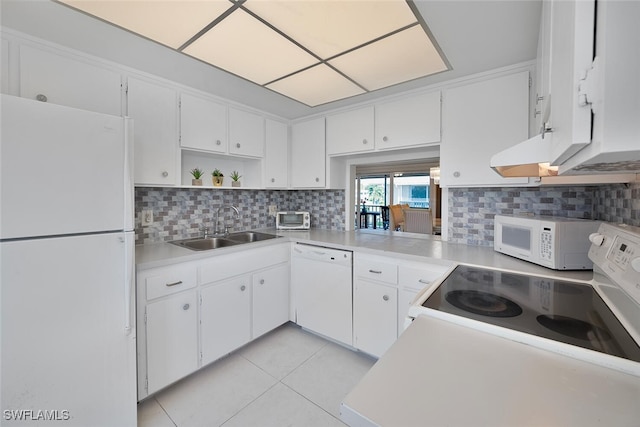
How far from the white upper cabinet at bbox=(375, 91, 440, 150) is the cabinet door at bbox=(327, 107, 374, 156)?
0.09 metres

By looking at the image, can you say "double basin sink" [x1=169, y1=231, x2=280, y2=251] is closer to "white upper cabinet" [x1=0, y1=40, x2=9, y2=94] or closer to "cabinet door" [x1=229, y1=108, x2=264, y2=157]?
"cabinet door" [x1=229, y1=108, x2=264, y2=157]

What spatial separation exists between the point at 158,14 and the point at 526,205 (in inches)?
98.6

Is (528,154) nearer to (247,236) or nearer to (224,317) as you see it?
(224,317)

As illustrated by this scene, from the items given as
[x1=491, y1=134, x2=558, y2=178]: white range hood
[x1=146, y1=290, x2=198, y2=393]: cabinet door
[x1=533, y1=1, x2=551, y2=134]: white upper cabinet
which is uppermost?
[x1=533, y1=1, x2=551, y2=134]: white upper cabinet

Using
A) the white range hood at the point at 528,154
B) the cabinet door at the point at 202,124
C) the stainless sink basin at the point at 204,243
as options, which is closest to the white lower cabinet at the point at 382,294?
the white range hood at the point at 528,154

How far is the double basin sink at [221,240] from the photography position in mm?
2256

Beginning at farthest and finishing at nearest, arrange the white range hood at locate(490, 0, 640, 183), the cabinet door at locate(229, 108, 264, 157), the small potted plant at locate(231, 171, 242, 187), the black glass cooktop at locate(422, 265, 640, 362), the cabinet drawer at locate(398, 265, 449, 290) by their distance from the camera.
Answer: the small potted plant at locate(231, 171, 242, 187) < the cabinet door at locate(229, 108, 264, 157) < the cabinet drawer at locate(398, 265, 449, 290) < the black glass cooktop at locate(422, 265, 640, 362) < the white range hood at locate(490, 0, 640, 183)

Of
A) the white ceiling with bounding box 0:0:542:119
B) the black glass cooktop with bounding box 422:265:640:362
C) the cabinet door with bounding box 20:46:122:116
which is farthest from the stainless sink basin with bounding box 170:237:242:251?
the black glass cooktop with bounding box 422:265:640:362

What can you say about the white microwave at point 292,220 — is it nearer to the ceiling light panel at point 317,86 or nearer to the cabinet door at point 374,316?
the cabinet door at point 374,316

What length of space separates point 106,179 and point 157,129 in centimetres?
76

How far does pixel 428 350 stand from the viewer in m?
0.72

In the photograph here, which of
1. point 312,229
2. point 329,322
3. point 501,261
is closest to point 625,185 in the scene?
point 501,261

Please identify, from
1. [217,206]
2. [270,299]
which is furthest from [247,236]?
[270,299]

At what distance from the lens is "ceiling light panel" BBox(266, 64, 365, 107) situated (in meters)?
1.84
